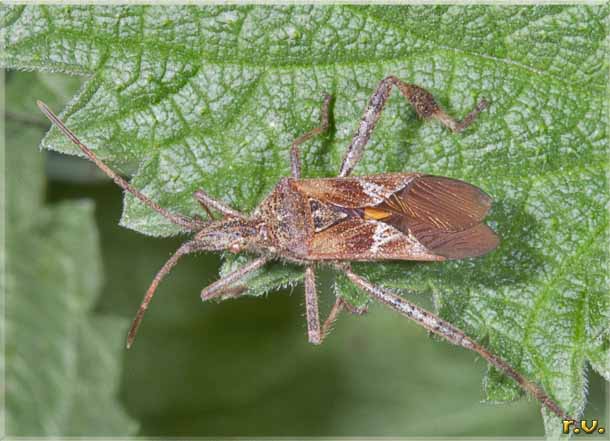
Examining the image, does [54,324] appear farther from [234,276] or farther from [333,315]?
[333,315]

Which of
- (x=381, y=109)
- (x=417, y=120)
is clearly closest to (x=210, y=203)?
(x=381, y=109)

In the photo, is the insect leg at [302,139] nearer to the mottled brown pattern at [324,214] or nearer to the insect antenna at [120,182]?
the mottled brown pattern at [324,214]

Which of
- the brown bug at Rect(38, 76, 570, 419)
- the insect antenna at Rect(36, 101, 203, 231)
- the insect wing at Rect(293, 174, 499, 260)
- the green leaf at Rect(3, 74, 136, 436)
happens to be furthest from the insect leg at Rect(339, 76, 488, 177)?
the green leaf at Rect(3, 74, 136, 436)

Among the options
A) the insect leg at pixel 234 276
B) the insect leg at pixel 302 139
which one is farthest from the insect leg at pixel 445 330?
the insect leg at pixel 302 139

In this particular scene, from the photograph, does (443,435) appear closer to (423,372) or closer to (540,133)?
(423,372)

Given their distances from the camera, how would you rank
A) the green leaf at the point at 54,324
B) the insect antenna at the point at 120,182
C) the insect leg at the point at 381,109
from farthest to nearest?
the green leaf at the point at 54,324, the insect leg at the point at 381,109, the insect antenna at the point at 120,182

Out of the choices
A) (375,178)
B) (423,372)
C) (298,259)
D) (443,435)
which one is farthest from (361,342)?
(375,178)
